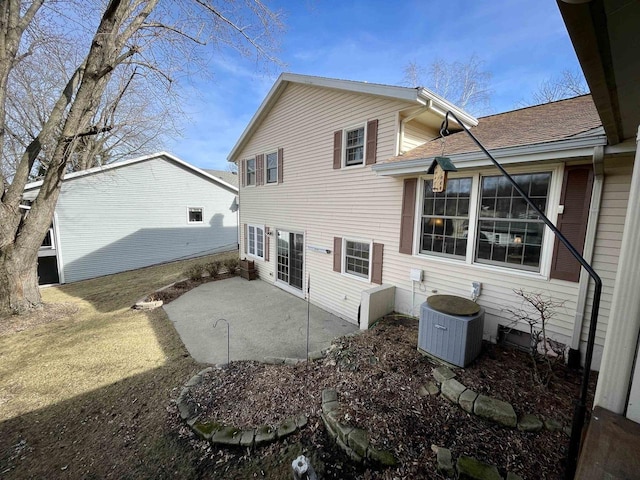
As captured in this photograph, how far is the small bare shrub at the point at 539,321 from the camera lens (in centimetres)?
360

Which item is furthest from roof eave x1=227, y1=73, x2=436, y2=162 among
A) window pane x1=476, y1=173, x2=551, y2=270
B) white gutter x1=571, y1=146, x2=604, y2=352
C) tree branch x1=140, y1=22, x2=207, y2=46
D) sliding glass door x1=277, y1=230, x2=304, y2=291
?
sliding glass door x1=277, y1=230, x2=304, y2=291

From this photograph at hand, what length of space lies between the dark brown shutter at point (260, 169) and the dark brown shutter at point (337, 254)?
467 centimetres

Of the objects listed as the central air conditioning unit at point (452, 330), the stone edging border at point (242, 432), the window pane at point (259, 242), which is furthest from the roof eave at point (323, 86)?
the stone edging border at point (242, 432)

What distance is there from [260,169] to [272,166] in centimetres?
77

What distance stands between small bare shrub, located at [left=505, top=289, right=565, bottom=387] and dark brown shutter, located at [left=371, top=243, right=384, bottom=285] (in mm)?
2509

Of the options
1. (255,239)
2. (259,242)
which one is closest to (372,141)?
(259,242)

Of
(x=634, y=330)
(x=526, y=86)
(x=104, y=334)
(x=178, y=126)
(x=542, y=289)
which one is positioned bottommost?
(x=104, y=334)

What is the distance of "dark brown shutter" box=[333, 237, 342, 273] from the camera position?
23.1 feet

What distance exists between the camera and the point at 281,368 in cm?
429

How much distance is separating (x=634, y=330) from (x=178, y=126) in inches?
481

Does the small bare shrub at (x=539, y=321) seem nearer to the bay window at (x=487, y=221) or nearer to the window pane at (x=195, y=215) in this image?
the bay window at (x=487, y=221)

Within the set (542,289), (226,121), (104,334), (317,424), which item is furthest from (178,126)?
(542,289)

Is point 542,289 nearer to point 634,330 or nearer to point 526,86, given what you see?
point 634,330

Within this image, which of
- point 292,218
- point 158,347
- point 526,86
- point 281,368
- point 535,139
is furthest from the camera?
point 526,86
